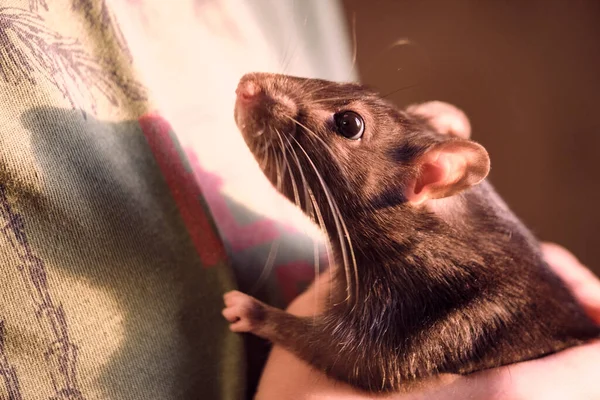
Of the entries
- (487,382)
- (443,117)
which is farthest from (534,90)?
(487,382)

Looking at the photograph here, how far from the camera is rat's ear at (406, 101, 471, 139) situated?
1551 millimetres

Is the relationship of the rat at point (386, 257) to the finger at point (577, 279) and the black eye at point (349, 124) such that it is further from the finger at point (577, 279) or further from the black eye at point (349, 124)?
the finger at point (577, 279)

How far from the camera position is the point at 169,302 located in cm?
113

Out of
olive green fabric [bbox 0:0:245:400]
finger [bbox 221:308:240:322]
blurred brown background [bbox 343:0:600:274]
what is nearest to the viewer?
olive green fabric [bbox 0:0:245:400]

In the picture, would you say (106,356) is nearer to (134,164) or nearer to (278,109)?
(134,164)

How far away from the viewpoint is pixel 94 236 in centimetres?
107

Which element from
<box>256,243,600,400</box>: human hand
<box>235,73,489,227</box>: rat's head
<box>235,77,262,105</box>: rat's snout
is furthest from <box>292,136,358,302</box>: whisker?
<box>256,243,600,400</box>: human hand

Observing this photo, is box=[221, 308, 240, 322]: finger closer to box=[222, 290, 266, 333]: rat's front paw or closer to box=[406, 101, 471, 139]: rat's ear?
box=[222, 290, 266, 333]: rat's front paw

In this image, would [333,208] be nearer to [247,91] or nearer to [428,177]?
[428,177]

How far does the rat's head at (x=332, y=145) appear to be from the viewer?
1.22 m

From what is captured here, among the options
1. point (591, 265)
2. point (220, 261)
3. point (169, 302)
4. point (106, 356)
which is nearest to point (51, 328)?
point (106, 356)

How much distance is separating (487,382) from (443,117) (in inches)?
31.8

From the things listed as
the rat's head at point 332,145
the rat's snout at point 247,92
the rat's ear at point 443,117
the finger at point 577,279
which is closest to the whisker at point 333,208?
the rat's head at point 332,145

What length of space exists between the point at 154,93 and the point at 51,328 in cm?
59
